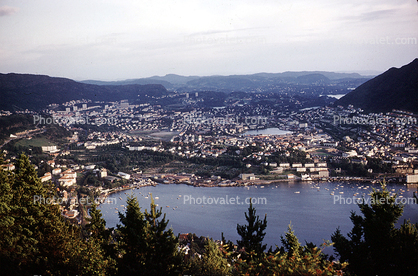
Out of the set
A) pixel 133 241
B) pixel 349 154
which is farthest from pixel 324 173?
pixel 133 241

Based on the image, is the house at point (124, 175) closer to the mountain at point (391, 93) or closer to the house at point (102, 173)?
the house at point (102, 173)

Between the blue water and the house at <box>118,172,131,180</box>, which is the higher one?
the house at <box>118,172,131,180</box>

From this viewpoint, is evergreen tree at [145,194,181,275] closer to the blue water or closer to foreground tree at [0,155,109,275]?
foreground tree at [0,155,109,275]

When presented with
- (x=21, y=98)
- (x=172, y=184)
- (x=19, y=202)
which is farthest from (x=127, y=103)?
(x=19, y=202)

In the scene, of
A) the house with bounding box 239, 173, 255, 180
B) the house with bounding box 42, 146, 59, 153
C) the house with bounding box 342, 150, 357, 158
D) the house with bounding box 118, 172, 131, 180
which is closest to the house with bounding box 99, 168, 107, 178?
the house with bounding box 118, 172, 131, 180

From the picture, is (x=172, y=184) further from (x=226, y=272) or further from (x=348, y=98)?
(x=348, y=98)

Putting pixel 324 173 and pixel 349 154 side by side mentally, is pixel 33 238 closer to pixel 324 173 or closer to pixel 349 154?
pixel 324 173

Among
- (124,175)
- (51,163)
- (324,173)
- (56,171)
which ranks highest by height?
(51,163)

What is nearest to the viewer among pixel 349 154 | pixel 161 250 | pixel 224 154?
pixel 161 250
